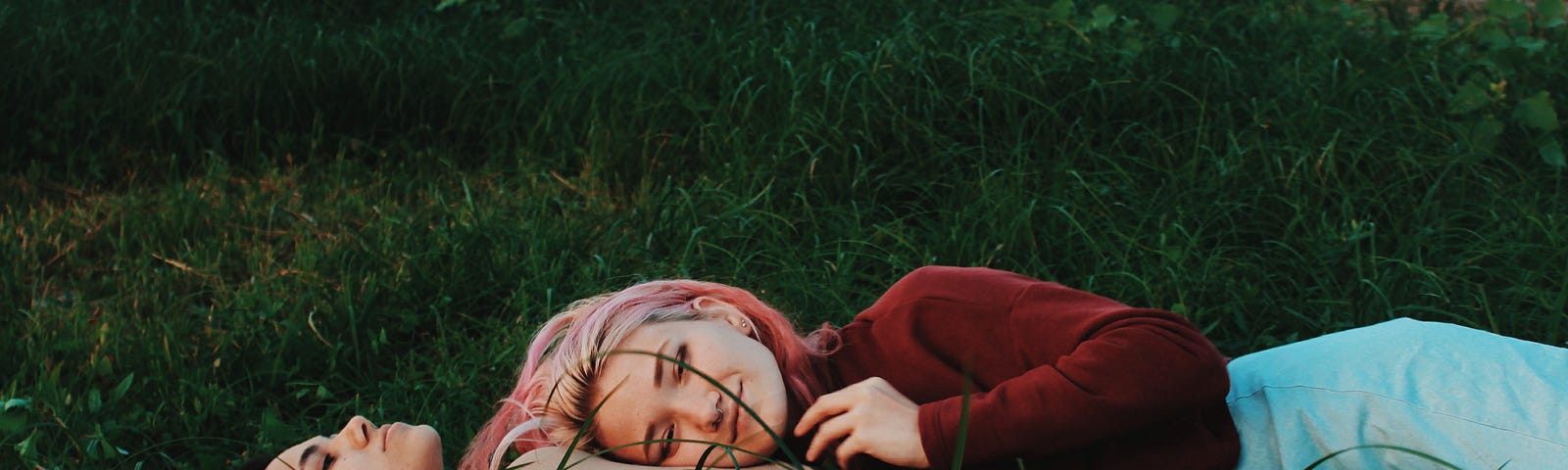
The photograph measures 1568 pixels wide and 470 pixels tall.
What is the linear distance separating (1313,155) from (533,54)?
8.02 feet

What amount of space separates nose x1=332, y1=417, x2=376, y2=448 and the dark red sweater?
683mm

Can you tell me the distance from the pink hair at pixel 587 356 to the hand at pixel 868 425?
12 centimetres

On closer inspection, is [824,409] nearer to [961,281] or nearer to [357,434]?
[961,281]

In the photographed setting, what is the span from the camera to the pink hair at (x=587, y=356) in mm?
1935

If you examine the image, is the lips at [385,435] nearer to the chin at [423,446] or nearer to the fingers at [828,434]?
the chin at [423,446]

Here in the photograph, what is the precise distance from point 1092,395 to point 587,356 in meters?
0.71

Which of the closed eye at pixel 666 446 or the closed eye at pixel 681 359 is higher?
the closed eye at pixel 681 359

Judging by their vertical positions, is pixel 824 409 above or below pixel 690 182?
above

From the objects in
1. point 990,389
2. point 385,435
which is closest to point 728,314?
point 990,389

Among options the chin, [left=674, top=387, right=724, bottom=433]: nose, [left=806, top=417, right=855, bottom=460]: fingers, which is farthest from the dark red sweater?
the chin

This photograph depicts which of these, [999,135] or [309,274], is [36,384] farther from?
[999,135]

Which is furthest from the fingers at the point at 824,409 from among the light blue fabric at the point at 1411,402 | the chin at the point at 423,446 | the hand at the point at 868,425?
the light blue fabric at the point at 1411,402

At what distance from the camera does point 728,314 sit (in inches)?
79.4

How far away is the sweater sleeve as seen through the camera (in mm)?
1755
